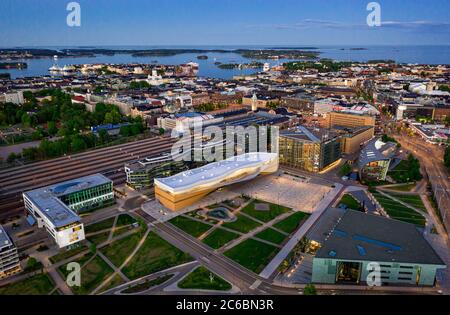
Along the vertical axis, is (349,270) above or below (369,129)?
below

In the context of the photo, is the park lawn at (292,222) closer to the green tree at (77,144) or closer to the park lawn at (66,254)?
the park lawn at (66,254)

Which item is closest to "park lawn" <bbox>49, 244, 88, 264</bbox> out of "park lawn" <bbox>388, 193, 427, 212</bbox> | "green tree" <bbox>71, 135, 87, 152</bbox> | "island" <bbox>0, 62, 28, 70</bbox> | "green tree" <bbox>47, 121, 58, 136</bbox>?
"green tree" <bbox>71, 135, 87, 152</bbox>

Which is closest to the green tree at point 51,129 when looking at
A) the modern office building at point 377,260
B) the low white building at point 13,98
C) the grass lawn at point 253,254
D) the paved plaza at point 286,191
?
the low white building at point 13,98

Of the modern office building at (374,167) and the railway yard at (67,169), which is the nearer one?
the railway yard at (67,169)

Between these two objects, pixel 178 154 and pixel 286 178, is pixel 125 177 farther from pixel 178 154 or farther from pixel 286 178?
pixel 286 178

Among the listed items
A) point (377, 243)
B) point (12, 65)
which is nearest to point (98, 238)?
point (377, 243)
